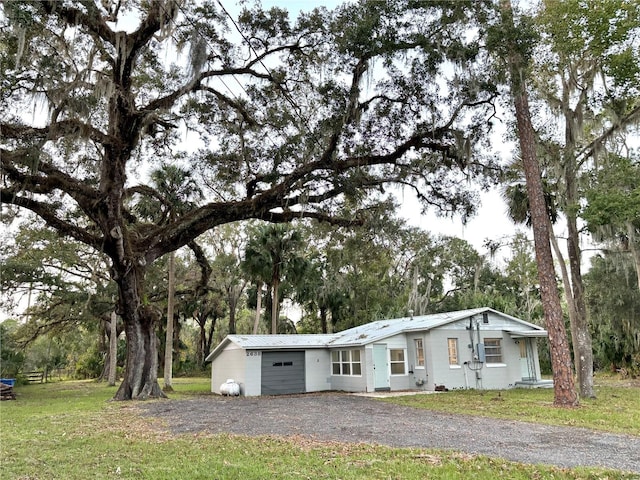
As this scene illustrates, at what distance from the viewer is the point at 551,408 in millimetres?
10414

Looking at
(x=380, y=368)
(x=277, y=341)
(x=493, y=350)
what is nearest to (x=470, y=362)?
(x=493, y=350)

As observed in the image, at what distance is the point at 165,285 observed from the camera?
88.8 ft

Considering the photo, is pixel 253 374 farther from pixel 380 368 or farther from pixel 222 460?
pixel 222 460

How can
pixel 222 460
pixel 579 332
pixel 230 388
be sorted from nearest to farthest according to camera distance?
pixel 222 460, pixel 579 332, pixel 230 388

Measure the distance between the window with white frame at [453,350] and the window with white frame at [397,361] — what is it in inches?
72.4

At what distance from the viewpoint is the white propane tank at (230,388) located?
17.2 metres

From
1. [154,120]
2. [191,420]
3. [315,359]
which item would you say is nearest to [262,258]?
[315,359]

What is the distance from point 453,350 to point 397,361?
2232mm

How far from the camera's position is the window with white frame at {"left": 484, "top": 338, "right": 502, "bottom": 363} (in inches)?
704

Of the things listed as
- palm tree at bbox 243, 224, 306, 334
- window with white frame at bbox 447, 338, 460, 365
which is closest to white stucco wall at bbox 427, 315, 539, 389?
window with white frame at bbox 447, 338, 460, 365

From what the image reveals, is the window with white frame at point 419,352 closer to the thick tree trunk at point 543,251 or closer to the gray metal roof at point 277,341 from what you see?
the gray metal roof at point 277,341

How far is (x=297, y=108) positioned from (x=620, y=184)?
8882mm

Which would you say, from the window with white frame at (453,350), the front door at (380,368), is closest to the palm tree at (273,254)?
the front door at (380,368)

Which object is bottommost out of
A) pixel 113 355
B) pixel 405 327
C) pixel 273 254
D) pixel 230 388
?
pixel 230 388
